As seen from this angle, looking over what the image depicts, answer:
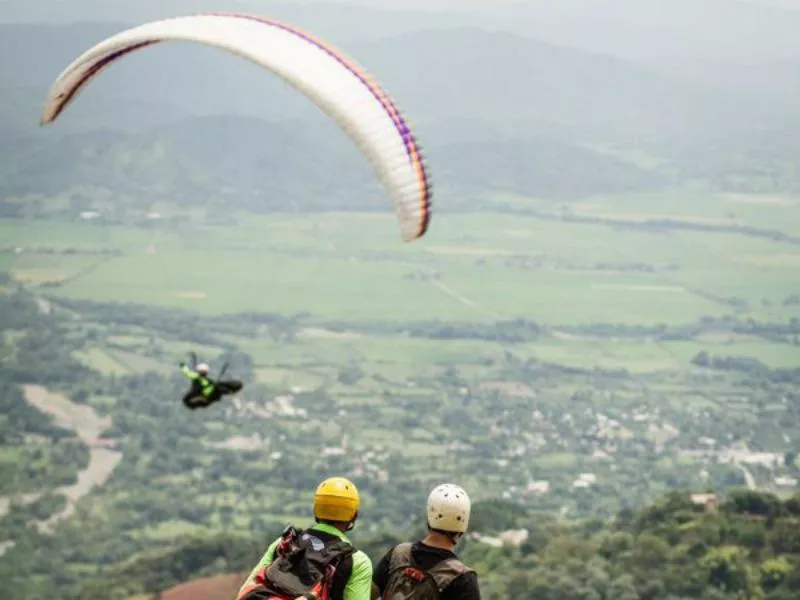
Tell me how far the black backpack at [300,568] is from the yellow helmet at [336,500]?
103mm

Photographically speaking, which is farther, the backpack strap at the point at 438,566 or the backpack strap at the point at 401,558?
the backpack strap at the point at 401,558

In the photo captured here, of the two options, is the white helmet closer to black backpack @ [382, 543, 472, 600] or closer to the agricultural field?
black backpack @ [382, 543, 472, 600]

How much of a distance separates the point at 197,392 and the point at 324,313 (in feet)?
558

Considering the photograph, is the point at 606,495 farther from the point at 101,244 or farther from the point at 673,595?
the point at 101,244

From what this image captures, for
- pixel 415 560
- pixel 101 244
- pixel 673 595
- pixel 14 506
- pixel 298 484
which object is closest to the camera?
pixel 415 560

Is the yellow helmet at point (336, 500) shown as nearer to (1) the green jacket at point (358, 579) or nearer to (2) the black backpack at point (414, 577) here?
(1) the green jacket at point (358, 579)

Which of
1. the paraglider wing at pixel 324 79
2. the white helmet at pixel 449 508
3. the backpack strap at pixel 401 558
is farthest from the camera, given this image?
the paraglider wing at pixel 324 79

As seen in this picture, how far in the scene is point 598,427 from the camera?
157000 mm

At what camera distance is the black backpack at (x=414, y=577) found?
7953 mm

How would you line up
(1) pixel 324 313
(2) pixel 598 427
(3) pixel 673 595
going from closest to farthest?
(3) pixel 673 595
(2) pixel 598 427
(1) pixel 324 313

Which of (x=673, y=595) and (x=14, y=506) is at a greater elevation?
(x=673, y=595)

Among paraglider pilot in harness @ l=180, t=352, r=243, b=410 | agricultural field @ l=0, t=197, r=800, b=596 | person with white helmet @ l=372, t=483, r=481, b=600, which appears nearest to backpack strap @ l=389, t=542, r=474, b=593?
person with white helmet @ l=372, t=483, r=481, b=600

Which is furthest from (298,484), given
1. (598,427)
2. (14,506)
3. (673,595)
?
(673,595)

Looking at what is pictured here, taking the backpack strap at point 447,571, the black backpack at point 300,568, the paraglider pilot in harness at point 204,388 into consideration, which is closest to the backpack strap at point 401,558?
the backpack strap at point 447,571
